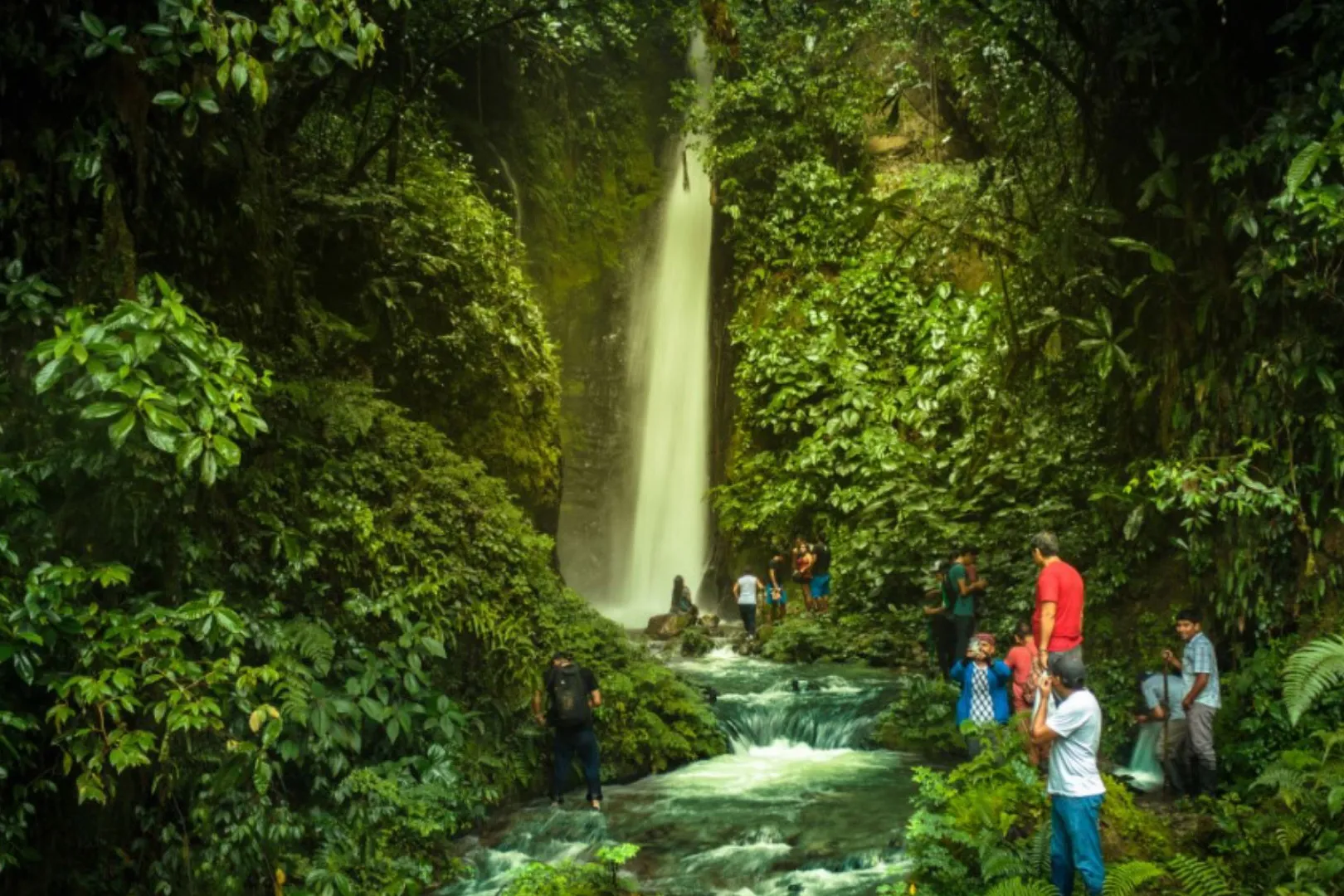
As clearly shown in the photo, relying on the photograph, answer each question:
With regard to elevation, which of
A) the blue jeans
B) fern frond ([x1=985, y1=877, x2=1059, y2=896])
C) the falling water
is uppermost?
the falling water

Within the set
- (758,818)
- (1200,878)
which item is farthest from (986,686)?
(1200,878)

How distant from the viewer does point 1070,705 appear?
6059 millimetres

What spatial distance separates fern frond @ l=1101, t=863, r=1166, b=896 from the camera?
600cm

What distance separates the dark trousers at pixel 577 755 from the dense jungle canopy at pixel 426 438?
1.22 feet

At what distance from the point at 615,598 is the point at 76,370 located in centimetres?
1804

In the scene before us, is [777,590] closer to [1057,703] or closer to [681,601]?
[681,601]

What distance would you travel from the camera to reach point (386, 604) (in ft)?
28.2

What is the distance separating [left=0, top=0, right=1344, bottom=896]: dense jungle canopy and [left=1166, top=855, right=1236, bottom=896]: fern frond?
2cm

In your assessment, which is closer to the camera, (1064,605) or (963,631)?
(1064,605)

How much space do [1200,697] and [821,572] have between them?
1086 cm

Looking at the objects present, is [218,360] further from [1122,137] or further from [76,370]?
[1122,137]

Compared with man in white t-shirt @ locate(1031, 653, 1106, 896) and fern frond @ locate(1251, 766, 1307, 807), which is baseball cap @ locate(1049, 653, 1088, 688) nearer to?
man in white t-shirt @ locate(1031, 653, 1106, 896)

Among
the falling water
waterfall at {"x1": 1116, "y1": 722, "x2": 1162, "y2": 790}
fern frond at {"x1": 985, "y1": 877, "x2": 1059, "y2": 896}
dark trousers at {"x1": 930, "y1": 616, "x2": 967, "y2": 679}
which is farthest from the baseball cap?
the falling water

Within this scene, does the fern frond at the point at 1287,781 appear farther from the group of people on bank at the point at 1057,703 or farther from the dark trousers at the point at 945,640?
the dark trousers at the point at 945,640
